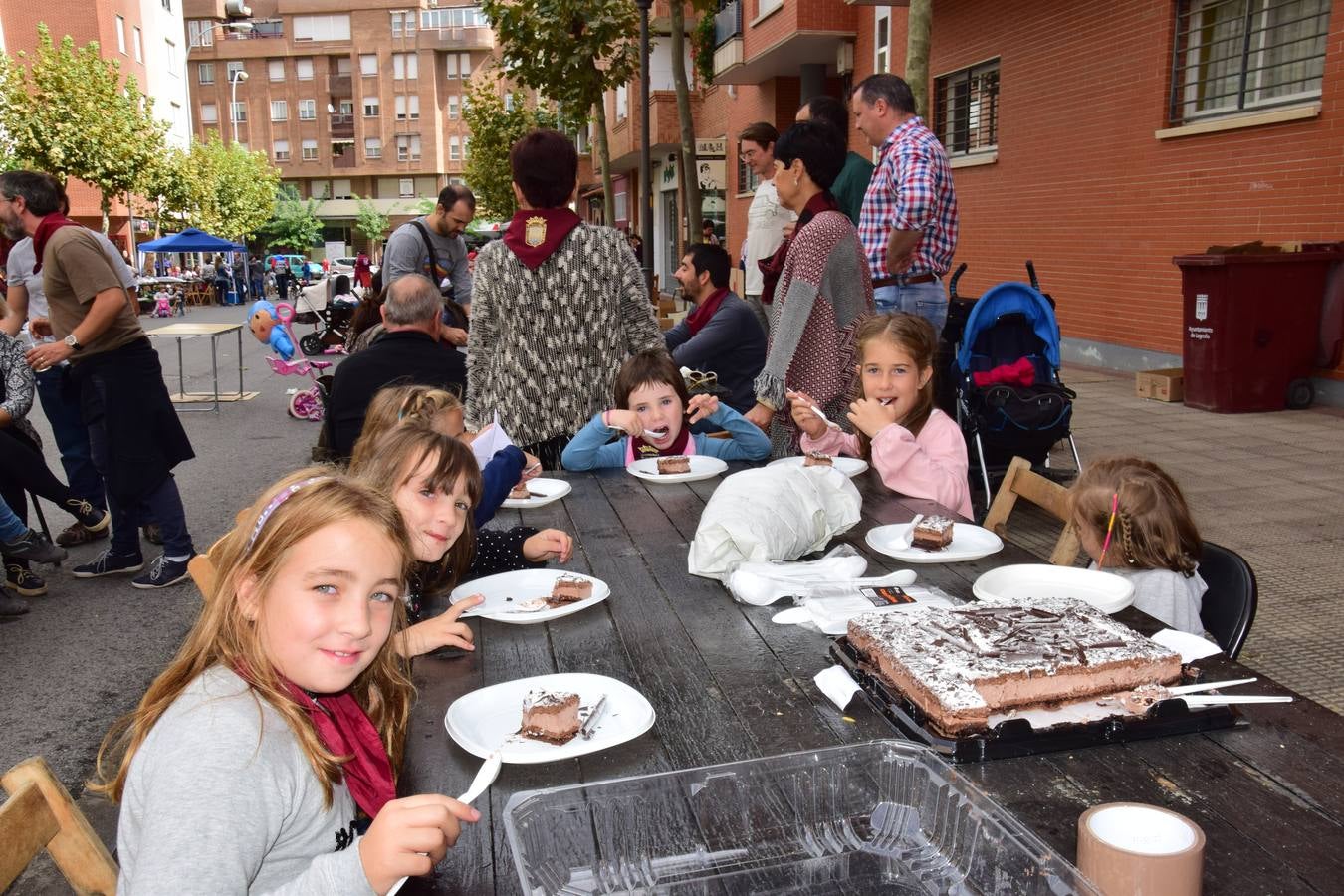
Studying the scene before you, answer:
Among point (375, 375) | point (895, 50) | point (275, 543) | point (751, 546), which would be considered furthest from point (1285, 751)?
point (895, 50)

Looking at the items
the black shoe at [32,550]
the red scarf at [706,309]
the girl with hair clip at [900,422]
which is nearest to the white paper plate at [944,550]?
the girl with hair clip at [900,422]

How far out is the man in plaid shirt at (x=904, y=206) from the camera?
18.0ft

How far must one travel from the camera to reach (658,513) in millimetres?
3316

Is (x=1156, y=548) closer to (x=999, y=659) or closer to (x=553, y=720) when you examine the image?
(x=999, y=659)

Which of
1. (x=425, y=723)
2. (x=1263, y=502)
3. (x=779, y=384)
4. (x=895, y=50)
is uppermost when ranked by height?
(x=895, y=50)

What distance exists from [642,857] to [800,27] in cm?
1715

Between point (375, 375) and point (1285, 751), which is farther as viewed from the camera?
point (375, 375)

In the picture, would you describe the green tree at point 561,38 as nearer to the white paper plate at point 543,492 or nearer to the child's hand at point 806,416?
the child's hand at point 806,416

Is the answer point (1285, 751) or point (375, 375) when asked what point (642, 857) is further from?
point (375, 375)

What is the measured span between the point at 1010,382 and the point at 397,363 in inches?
136

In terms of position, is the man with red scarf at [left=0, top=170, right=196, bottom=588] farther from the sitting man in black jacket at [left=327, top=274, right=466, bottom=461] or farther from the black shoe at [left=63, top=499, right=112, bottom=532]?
the sitting man in black jacket at [left=327, top=274, right=466, bottom=461]

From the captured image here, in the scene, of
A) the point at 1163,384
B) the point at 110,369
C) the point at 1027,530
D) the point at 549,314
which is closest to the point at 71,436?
the point at 110,369

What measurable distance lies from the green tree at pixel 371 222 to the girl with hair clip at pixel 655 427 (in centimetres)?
6871

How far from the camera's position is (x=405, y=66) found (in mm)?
71125
